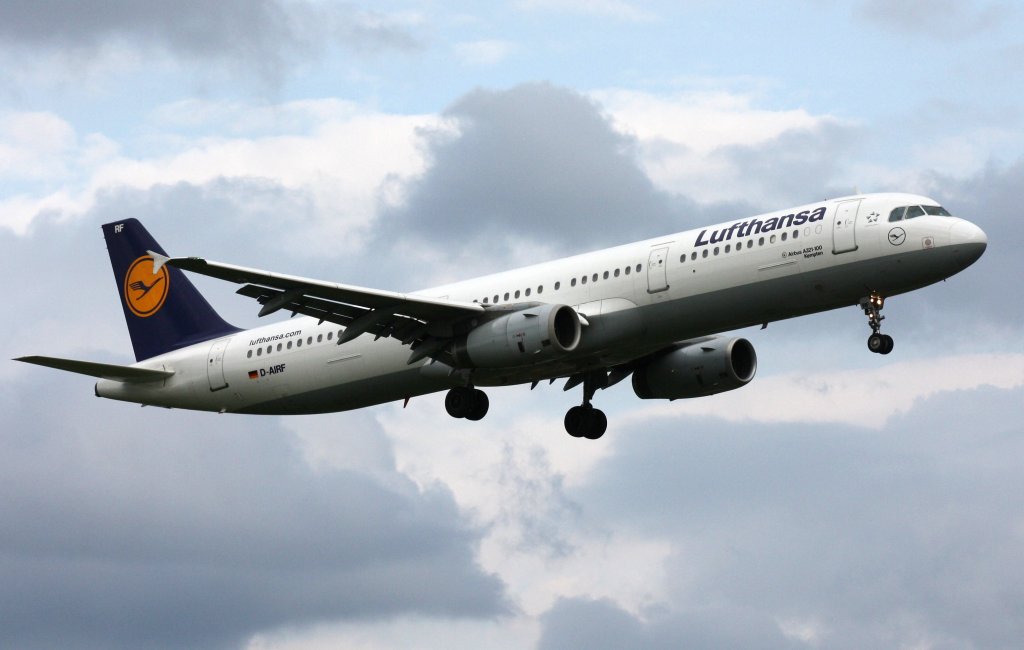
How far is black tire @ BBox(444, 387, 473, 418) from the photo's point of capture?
164ft

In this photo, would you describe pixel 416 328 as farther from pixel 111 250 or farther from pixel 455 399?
pixel 111 250

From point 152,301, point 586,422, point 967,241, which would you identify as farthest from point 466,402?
point 967,241

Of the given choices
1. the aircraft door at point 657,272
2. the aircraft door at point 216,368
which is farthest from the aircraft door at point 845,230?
the aircraft door at point 216,368

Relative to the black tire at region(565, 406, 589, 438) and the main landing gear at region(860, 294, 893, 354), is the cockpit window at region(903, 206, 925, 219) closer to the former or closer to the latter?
the main landing gear at region(860, 294, 893, 354)

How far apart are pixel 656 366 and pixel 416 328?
28.7ft

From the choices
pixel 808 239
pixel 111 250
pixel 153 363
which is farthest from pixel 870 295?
pixel 111 250

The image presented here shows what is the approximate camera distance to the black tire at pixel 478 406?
164 feet

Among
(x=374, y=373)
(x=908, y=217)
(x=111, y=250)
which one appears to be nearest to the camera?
(x=908, y=217)

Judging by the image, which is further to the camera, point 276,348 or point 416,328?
point 276,348

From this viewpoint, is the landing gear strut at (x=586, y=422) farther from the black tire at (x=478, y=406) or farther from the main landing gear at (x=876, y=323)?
the main landing gear at (x=876, y=323)

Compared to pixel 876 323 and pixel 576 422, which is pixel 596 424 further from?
pixel 876 323

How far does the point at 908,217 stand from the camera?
4462cm

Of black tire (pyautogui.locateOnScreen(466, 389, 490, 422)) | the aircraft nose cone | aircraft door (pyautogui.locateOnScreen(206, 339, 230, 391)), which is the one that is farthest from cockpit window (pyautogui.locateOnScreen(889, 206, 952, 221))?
aircraft door (pyautogui.locateOnScreen(206, 339, 230, 391))

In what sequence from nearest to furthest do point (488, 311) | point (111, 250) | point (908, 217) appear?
point (908, 217)
point (488, 311)
point (111, 250)
